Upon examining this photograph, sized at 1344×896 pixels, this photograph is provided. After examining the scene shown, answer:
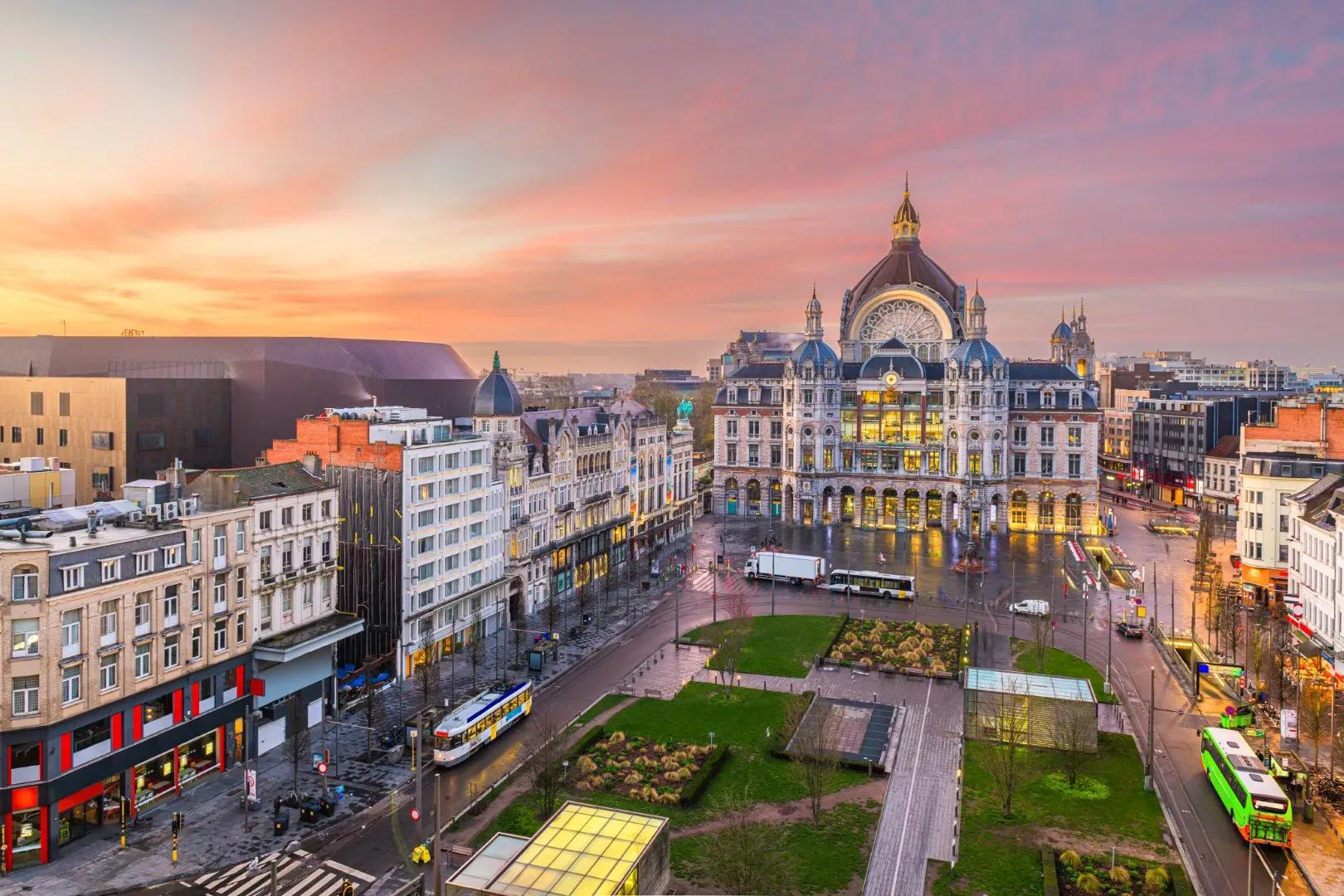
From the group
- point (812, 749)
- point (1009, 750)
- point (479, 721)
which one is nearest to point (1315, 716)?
point (1009, 750)

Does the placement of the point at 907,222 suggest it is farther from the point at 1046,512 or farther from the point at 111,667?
the point at 111,667

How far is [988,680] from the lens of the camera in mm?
55031

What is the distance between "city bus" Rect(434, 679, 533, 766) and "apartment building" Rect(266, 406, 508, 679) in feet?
32.2

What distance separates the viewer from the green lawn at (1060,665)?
201 ft

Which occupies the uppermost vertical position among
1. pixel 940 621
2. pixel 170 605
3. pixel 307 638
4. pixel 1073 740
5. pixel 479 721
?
pixel 170 605

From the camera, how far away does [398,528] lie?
62469 mm

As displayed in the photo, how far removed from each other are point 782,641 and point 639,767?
26.4 m

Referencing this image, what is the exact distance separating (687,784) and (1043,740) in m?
19.7

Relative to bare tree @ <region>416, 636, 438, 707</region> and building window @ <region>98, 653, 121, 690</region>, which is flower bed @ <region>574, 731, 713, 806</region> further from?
building window @ <region>98, 653, 121, 690</region>

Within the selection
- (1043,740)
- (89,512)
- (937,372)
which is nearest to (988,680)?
(1043,740)

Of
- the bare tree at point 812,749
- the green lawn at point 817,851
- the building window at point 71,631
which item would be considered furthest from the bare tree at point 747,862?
the building window at point 71,631

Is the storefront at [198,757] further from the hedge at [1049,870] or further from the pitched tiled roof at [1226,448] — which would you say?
the pitched tiled roof at [1226,448]

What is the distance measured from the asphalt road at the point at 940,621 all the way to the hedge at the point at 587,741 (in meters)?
2.89

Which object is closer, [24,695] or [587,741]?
[24,695]
